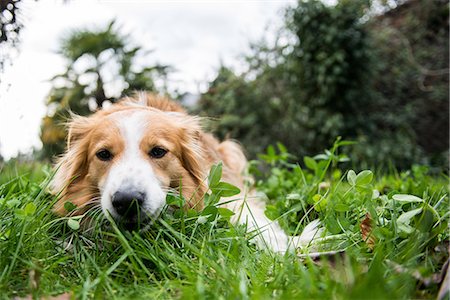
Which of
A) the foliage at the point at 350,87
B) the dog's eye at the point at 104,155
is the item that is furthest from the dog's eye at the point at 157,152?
the foliage at the point at 350,87

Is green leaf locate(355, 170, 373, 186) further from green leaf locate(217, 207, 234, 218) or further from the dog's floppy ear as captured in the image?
the dog's floppy ear

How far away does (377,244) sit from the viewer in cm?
191

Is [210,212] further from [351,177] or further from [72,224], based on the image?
[351,177]

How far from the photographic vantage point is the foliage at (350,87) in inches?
284

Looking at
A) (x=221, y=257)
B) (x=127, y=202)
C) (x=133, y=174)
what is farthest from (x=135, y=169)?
(x=221, y=257)

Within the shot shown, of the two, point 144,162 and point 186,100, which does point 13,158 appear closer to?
point 144,162

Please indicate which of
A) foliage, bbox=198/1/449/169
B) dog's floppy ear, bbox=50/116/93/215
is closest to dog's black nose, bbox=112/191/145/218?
dog's floppy ear, bbox=50/116/93/215

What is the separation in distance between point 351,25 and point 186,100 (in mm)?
4056

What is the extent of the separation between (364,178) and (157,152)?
1150 millimetres

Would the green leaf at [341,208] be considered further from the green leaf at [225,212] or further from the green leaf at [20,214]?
the green leaf at [20,214]

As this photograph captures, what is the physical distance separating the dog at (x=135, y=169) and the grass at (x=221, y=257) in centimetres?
13

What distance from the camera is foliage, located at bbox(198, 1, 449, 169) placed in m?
7.21

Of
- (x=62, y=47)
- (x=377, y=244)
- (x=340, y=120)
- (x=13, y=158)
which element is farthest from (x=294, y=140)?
(x=62, y=47)

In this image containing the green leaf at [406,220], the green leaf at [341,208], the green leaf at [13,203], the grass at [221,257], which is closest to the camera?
the grass at [221,257]
